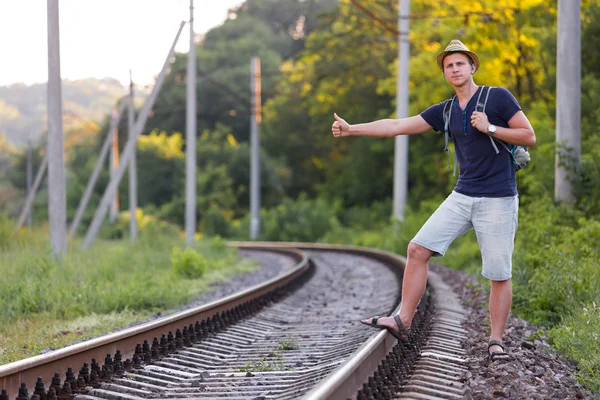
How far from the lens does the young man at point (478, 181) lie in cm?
622

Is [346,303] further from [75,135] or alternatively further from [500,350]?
[75,135]

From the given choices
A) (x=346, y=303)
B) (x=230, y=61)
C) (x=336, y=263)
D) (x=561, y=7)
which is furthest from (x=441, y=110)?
(x=230, y=61)

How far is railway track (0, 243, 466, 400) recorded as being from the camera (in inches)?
215

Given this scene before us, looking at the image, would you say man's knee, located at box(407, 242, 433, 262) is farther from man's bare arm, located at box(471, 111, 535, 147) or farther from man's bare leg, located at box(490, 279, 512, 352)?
man's bare arm, located at box(471, 111, 535, 147)

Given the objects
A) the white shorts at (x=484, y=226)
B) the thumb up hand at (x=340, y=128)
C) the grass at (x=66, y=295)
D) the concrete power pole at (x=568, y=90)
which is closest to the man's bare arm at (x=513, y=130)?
the white shorts at (x=484, y=226)

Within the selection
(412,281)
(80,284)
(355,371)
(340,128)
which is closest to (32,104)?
(80,284)

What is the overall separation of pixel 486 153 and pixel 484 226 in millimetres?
510

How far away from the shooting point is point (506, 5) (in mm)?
28125

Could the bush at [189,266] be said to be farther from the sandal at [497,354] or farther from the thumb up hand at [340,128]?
the sandal at [497,354]

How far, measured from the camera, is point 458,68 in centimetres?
636

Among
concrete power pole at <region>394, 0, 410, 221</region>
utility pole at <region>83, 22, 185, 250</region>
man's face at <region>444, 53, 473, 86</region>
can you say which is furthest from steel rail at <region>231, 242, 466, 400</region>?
concrete power pole at <region>394, 0, 410, 221</region>

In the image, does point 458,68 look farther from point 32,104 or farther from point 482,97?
point 32,104

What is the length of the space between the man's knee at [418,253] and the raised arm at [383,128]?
2.66 ft

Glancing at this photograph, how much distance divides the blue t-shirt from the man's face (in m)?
0.14
